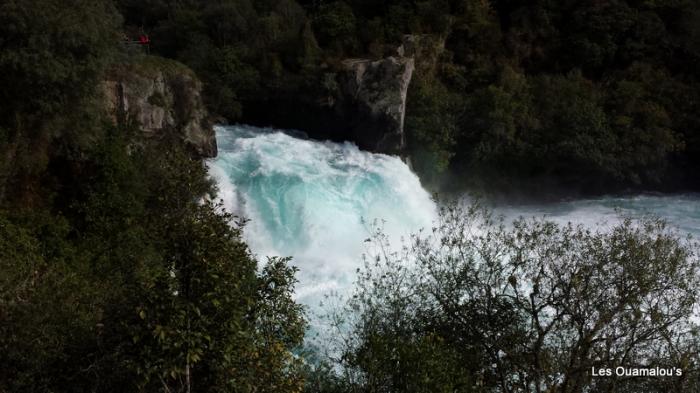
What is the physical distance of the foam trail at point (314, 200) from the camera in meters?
18.3

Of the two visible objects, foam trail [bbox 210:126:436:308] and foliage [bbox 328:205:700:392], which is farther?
foam trail [bbox 210:126:436:308]

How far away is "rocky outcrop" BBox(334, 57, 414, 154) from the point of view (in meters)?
25.5

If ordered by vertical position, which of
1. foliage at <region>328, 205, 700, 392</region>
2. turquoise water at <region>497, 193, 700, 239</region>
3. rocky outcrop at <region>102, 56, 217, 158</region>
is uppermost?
rocky outcrop at <region>102, 56, 217, 158</region>

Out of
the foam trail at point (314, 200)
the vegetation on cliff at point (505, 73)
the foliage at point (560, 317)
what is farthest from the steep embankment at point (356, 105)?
the foliage at point (560, 317)

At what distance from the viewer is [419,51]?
1121 inches

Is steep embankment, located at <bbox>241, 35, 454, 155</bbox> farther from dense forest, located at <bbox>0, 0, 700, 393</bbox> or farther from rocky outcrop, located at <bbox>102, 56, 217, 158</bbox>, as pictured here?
rocky outcrop, located at <bbox>102, 56, 217, 158</bbox>

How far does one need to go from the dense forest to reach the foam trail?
1487 mm

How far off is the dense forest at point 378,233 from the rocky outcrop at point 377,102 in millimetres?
936

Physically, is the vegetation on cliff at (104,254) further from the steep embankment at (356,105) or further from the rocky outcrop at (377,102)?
the rocky outcrop at (377,102)

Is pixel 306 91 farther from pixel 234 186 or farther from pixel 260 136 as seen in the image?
pixel 234 186

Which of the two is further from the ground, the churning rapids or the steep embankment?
the steep embankment

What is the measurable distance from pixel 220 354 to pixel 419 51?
2411 cm

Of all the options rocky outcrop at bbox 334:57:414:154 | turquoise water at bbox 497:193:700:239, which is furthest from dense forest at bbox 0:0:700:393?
turquoise water at bbox 497:193:700:239

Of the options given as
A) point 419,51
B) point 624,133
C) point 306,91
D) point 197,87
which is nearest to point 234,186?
point 197,87
